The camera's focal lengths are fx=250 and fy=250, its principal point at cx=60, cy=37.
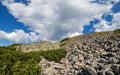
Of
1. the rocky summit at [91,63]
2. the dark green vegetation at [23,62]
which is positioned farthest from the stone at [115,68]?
the dark green vegetation at [23,62]

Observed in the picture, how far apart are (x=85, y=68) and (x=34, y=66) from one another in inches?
571

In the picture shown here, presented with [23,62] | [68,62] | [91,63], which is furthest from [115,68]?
[23,62]

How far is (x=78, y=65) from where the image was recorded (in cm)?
4647

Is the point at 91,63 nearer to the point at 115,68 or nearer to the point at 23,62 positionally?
the point at 115,68

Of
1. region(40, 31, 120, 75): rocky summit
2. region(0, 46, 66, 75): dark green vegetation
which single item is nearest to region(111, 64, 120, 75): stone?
region(40, 31, 120, 75): rocky summit

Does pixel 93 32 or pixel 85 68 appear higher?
pixel 93 32

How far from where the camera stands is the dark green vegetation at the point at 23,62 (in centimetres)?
4925

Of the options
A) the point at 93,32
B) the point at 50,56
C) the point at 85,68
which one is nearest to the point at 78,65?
the point at 85,68

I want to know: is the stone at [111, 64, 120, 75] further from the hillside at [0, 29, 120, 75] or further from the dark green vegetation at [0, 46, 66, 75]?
the dark green vegetation at [0, 46, 66, 75]

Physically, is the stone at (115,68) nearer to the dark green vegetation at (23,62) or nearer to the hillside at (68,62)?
the hillside at (68,62)

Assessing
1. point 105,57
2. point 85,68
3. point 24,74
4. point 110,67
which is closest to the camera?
point 110,67

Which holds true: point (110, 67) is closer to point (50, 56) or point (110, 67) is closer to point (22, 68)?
point (22, 68)

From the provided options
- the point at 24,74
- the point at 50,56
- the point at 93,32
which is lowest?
the point at 24,74

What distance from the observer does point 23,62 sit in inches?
2136
